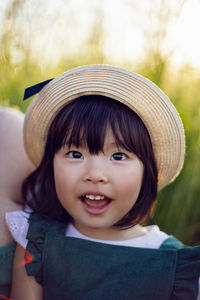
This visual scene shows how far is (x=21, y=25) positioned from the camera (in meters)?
1.82

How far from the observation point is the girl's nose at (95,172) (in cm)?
111

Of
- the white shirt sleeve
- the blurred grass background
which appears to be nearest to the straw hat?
the white shirt sleeve

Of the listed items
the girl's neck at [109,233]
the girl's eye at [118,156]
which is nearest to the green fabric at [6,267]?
the girl's neck at [109,233]

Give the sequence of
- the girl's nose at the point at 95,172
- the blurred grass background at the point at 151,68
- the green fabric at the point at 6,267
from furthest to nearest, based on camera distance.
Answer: the blurred grass background at the point at 151,68 < the green fabric at the point at 6,267 < the girl's nose at the point at 95,172

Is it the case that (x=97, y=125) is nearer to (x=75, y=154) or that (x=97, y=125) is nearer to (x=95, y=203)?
(x=75, y=154)

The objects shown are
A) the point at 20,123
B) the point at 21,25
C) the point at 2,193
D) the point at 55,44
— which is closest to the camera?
the point at 2,193

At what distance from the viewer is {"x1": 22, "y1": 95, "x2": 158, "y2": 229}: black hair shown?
1.18 metres

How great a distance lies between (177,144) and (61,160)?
18.0 inches

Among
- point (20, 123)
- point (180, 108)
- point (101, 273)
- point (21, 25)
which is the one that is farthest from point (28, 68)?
point (101, 273)

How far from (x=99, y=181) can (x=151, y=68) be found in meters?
1.14

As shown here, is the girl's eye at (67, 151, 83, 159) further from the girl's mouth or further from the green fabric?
the green fabric

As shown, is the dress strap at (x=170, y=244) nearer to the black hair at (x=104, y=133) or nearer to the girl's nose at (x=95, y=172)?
the black hair at (x=104, y=133)

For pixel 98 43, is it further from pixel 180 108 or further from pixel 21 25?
pixel 180 108

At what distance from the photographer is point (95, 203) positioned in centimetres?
120
